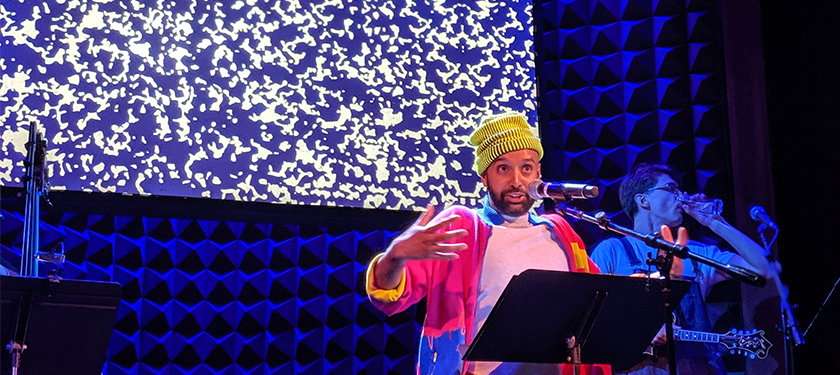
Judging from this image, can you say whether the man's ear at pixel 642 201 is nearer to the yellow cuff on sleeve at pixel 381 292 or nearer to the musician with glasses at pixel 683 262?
the musician with glasses at pixel 683 262

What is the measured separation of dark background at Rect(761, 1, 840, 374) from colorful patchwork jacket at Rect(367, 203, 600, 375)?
1.57 meters

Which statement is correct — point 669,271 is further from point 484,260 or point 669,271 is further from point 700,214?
point 700,214

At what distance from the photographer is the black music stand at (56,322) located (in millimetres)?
2488

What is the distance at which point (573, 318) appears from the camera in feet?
8.32

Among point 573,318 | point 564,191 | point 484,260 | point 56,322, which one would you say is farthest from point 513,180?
point 56,322

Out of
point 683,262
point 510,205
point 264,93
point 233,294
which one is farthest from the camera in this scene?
point 264,93

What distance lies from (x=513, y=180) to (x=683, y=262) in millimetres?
1123

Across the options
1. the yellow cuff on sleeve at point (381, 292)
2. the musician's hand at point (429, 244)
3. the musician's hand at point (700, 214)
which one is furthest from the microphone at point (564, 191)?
the musician's hand at point (700, 214)

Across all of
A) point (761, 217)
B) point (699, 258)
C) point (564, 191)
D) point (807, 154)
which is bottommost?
point (699, 258)

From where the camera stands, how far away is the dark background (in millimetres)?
4047

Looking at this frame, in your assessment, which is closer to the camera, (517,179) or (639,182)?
(517,179)

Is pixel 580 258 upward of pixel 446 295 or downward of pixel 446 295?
upward

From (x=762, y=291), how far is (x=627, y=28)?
4.95ft

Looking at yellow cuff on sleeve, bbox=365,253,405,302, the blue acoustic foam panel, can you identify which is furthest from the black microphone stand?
the blue acoustic foam panel
